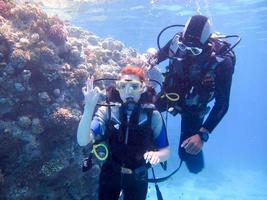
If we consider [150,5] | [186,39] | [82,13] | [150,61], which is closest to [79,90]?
[150,61]

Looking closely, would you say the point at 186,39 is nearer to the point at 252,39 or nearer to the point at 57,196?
the point at 57,196

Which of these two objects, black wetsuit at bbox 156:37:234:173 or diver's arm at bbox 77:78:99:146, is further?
black wetsuit at bbox 156:37:234:173

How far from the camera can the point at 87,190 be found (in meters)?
9.62

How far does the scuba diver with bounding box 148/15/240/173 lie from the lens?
6.88m

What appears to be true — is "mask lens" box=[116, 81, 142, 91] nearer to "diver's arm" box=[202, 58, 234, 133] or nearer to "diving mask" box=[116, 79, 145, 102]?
"diving mask" box=[116, 79, 145, 102]

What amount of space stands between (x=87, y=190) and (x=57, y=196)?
100 centimetres

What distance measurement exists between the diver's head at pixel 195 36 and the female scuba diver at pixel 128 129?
146 centimetres

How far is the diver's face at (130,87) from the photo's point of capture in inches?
230

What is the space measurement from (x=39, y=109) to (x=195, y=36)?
187 inches

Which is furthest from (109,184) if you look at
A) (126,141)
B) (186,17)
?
(186,17)

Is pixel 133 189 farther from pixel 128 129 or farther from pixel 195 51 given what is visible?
pixel 195 51

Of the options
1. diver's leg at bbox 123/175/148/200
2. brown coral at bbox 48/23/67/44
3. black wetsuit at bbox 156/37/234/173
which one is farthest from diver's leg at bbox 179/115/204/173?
brown coral at bbox 48/23/67/44

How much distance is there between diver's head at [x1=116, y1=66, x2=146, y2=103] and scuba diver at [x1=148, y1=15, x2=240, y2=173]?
1.37 meters

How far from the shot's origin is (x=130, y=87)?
584cm
